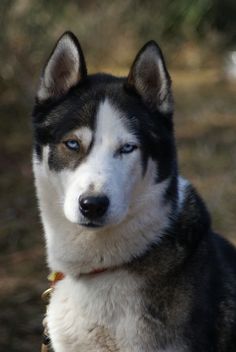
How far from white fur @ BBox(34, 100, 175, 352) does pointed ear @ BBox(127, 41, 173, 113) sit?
20cm

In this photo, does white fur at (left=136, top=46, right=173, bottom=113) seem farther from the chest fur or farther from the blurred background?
the blurred background

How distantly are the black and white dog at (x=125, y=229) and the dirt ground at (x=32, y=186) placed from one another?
1575 mm

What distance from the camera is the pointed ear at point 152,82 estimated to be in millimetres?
3191

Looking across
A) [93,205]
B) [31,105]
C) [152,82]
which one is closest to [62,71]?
[152,82]

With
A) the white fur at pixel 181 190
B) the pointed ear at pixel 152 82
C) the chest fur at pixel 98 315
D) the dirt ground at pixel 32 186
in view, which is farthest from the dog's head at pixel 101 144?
the dirt ground at pixel 32 186

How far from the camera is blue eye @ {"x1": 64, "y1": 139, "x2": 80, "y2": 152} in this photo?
3.00 m

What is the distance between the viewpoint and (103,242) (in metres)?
3.17

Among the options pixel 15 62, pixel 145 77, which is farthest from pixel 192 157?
pixel 145 77

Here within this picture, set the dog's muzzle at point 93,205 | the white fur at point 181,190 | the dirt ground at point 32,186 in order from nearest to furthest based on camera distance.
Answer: the dog's muzzle at point 93,205 < the white fur at point 181,190 < the dirt ground at point 32,186

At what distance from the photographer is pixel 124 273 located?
315cm

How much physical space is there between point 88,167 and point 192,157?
5493mm

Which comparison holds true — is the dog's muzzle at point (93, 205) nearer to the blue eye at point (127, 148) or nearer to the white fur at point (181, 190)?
the blue eye at point (127, 148)

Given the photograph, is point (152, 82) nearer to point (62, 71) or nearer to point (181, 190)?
point (62, 71)

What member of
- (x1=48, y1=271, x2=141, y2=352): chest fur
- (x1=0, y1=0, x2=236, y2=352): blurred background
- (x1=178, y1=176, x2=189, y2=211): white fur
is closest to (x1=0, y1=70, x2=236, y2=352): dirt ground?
(x1=0, y1=0, x2=236, y2=352): blurred background
